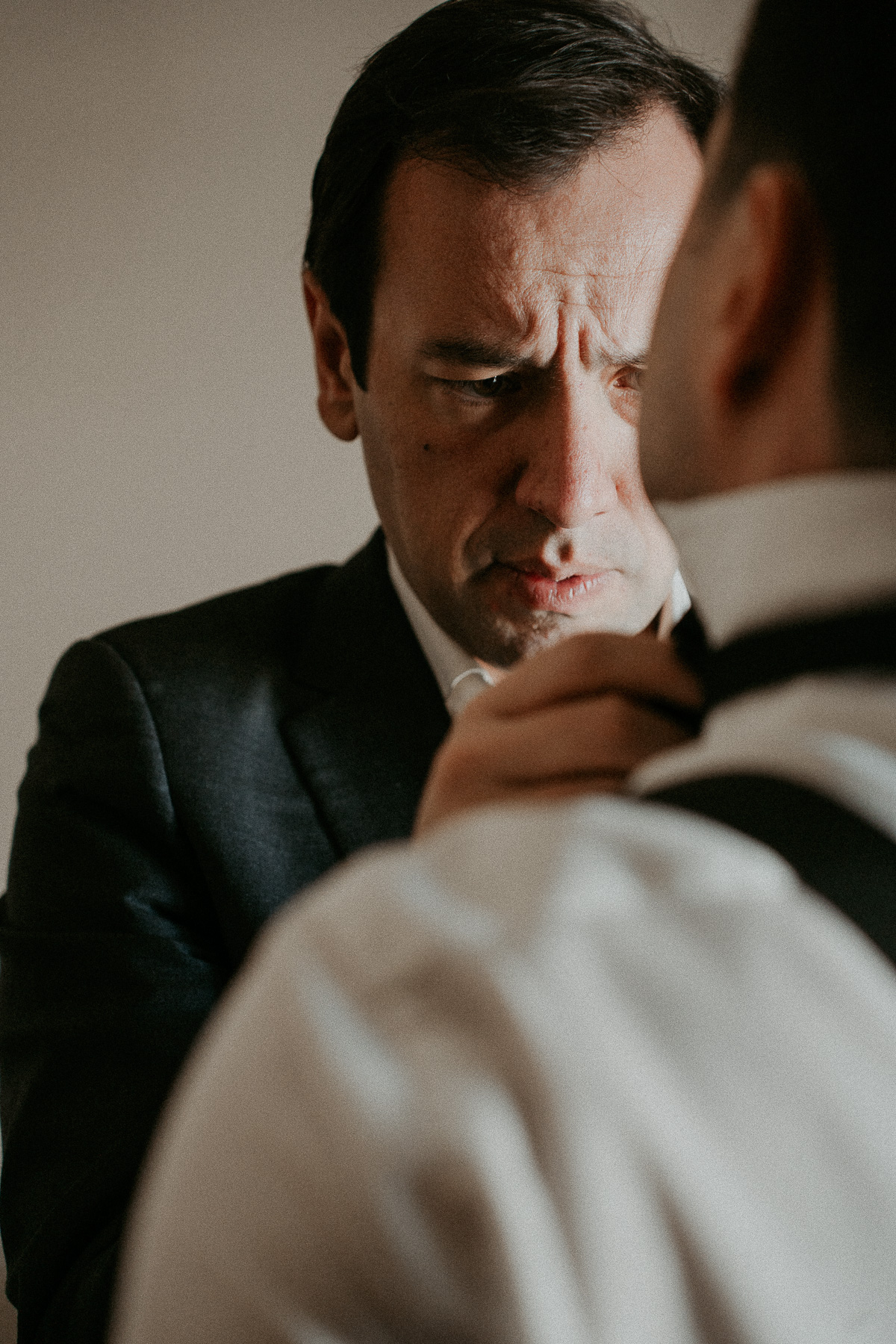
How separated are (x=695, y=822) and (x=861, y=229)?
189 mm

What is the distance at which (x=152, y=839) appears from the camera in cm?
102

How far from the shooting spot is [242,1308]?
266 mm

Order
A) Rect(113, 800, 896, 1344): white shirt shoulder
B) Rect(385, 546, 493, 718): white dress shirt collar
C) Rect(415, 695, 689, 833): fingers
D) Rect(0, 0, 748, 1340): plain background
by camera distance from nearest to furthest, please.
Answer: Rect(113, 800, 896, 1344): white shirt shoulder → Rect(415, 695, 689, 833): fingers → Rect(385, 546, 493, 718): white dress shirt collar → Rect(0, 0, 748, 1340): plain background

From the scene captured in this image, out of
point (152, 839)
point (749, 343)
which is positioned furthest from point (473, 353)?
point (749, 343)

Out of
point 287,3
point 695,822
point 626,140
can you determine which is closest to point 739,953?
point 695,822

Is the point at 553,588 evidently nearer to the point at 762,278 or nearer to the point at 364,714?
the point at 364,714

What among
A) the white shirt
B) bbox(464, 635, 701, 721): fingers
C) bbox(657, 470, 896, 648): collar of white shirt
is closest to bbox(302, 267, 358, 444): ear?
bbox(464, 635, 701, 721): fingers

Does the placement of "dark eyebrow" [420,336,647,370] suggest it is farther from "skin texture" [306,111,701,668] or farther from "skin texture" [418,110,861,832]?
"skin texture" [418,110,861,832]

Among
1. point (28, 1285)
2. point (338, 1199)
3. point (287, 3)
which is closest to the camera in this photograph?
point (338, 1199)

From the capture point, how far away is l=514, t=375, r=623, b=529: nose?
37.4 inches

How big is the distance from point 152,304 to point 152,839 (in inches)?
56.8

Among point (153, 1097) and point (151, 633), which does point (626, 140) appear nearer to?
point (151, 633)

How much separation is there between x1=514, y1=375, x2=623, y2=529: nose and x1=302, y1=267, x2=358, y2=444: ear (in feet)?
0.82

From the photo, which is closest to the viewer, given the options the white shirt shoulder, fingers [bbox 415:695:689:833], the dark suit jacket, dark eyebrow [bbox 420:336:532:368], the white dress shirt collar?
the white shirt shoulder
